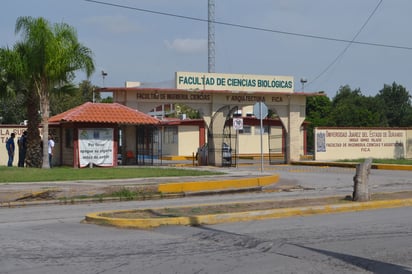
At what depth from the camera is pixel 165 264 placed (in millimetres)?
8555

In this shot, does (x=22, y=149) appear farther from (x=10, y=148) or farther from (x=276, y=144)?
(x=276, y=144)

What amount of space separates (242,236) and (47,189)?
31.4ft

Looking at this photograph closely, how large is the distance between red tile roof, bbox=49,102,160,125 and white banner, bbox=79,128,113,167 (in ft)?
2.29

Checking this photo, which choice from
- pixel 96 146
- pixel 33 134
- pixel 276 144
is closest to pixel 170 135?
pixel 276 144

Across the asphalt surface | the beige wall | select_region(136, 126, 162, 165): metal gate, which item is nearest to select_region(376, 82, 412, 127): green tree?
the beige wall

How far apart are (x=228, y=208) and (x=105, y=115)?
18.3 m

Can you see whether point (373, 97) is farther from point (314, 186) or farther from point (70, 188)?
point (70, 188)

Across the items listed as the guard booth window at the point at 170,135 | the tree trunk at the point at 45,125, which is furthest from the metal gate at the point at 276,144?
the tree trunk at the point at 45,125

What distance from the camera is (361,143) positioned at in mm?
41250

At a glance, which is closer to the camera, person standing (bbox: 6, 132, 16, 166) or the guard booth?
the guard booth

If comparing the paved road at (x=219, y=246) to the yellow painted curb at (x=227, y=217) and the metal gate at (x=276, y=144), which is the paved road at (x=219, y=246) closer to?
the yellow painted curb at (x=227, y=217)

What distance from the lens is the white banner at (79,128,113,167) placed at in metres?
31.0

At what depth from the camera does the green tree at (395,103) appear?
82.5 metres

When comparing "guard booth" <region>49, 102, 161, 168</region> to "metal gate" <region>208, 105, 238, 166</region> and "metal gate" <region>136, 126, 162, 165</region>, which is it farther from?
"metal gate" <region>208, 105, 238, 166</region>
